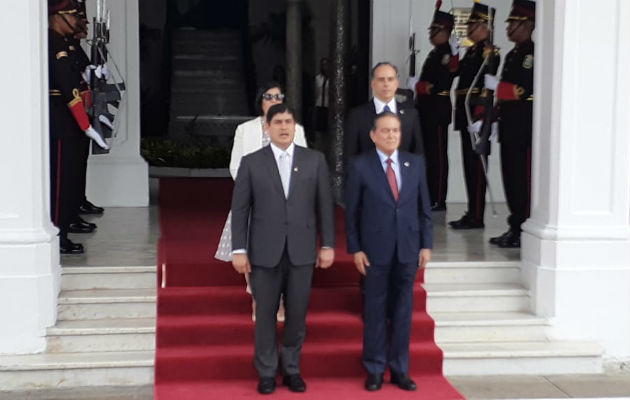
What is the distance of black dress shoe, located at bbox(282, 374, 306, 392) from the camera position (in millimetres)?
6094

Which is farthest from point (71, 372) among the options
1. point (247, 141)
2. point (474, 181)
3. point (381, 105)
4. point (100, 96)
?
point (474, 181)

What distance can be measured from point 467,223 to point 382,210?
12.3ft

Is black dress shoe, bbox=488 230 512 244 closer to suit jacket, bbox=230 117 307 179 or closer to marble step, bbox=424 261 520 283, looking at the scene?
marble step, bbox=424 261 520 283

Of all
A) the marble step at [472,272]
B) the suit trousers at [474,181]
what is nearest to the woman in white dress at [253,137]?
the marble step at [472,272]

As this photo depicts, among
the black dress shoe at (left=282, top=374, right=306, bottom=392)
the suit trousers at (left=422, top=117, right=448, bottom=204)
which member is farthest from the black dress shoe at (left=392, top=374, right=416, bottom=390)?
the suit trousers at (left=422, top=117, right=448, bottom=204)

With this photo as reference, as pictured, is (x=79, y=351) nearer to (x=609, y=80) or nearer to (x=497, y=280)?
(x=497, y=280)

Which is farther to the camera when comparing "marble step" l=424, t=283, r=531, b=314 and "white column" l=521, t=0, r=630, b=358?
"marble step" l=424, t=283, r=531, b=314

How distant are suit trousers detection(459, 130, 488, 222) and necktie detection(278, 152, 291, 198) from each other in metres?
3.86

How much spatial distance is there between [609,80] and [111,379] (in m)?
3.76

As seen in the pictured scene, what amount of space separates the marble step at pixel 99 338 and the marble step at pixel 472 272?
2047 mm

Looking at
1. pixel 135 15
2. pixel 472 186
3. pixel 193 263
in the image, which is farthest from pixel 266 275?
pixel 135 15

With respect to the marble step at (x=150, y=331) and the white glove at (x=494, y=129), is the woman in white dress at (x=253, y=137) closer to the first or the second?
the marble step at (x=150, y=331)

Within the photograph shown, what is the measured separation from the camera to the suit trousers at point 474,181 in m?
9.50

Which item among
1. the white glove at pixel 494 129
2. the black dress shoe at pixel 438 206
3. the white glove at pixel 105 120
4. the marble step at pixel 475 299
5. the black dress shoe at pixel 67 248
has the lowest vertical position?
the marble step at pixel 475 299
